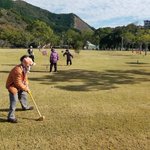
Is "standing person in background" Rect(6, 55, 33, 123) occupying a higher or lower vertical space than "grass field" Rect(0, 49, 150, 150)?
higher

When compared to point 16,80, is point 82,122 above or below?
below

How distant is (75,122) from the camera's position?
10.6 m

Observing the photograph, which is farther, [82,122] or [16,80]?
[82,122]

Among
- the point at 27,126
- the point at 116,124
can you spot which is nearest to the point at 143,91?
the point at 116,124

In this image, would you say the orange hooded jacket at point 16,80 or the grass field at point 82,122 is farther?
the orange hooded jacket at point 16,80

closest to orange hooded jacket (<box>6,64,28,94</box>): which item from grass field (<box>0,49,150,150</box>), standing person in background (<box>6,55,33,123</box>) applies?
standing person in background (<box>6,55,33,123</box>)

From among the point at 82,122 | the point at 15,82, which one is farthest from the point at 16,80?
the point at 82,122

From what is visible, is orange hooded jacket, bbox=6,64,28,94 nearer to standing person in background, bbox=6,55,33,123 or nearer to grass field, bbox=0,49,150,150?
standing person in background, bbox=6,55,33,123

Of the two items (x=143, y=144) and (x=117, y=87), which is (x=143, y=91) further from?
(x=143, y=144)

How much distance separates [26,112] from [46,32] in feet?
439

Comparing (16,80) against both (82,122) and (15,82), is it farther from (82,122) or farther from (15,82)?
(82,122)

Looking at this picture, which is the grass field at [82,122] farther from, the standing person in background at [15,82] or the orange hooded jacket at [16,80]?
the orange hooded jacket at [16,80]

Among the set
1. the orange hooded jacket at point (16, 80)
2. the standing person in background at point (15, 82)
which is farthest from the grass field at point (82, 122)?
the orange hooded jacket at point (16, 80)

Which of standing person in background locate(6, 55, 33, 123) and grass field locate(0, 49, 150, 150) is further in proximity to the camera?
standing person in background locate(6, 55, 33, 123)
